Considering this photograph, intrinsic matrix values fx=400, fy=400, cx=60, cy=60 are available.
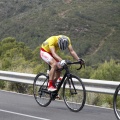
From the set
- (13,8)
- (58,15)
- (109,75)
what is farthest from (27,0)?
(109,75)

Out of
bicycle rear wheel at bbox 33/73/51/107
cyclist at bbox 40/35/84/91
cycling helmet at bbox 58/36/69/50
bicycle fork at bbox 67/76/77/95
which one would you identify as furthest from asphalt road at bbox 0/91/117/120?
cycling helmet at bbox 58/36/69/50

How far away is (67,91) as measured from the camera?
353 inches

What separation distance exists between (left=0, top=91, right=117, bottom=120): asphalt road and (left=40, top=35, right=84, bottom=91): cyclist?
0.59m

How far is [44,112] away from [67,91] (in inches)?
32.2

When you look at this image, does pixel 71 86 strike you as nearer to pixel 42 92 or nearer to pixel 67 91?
pixel 67 91

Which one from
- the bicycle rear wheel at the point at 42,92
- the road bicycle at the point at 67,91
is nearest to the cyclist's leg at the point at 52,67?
the road bicycle at the point at 67,91

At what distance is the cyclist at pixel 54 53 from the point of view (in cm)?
847

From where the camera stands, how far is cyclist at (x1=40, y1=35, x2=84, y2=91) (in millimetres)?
8470

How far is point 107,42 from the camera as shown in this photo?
335ft

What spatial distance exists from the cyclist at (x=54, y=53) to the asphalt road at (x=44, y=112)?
23.1 inches

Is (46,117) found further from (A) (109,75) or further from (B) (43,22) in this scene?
(B) (43,22)

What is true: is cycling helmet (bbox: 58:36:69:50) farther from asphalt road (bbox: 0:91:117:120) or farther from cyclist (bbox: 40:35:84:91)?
asphalt road (bbox: 0:91:117:120)

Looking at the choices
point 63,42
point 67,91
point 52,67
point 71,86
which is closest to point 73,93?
point 71,86

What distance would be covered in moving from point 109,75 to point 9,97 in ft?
43.0
